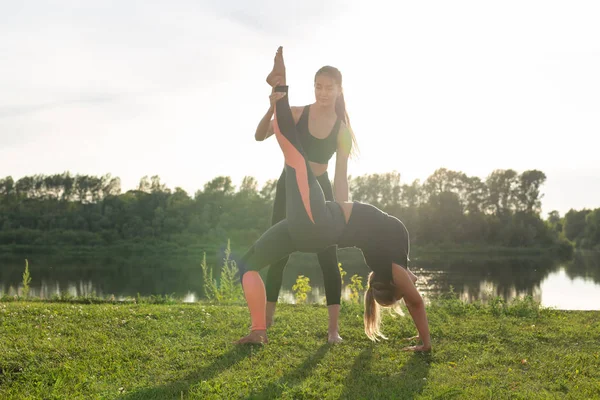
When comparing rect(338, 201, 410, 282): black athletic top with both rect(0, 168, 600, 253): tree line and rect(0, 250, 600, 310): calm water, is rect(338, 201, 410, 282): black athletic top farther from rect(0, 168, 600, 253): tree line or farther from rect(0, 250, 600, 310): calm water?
rect(0, 168, 600, 253): tree line

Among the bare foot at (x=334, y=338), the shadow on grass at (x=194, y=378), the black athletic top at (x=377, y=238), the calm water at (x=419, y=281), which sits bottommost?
the calm water at (x=419, y=281)

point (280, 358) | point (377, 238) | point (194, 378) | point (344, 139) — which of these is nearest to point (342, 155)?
point (344, 139)

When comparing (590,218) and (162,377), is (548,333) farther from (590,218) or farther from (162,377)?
(590,218)

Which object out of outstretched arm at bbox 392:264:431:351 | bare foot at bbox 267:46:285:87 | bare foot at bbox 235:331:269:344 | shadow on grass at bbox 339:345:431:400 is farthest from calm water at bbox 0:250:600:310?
bare foot at bbox 267:46:285:87

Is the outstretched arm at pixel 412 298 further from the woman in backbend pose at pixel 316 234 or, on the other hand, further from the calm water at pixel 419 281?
the calm water at pixel 419 281

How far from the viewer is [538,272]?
44.7 meters

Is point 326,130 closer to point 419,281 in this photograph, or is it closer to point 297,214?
point 297,214

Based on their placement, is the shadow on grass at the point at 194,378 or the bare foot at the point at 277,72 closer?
the shadow on grass at the point at 194,378

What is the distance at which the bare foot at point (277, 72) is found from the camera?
4441 millimetres

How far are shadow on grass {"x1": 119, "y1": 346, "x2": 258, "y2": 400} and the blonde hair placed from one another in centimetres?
111

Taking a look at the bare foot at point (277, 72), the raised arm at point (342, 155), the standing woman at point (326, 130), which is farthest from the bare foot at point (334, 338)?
the bare foot at point (277, 72)

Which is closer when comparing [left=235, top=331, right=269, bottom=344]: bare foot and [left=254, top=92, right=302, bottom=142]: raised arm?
[left=254, top=92, right=302, bottom=142]: raised arm

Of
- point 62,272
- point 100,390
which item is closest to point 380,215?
point 100,390

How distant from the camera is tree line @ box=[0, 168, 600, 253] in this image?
6981cm
